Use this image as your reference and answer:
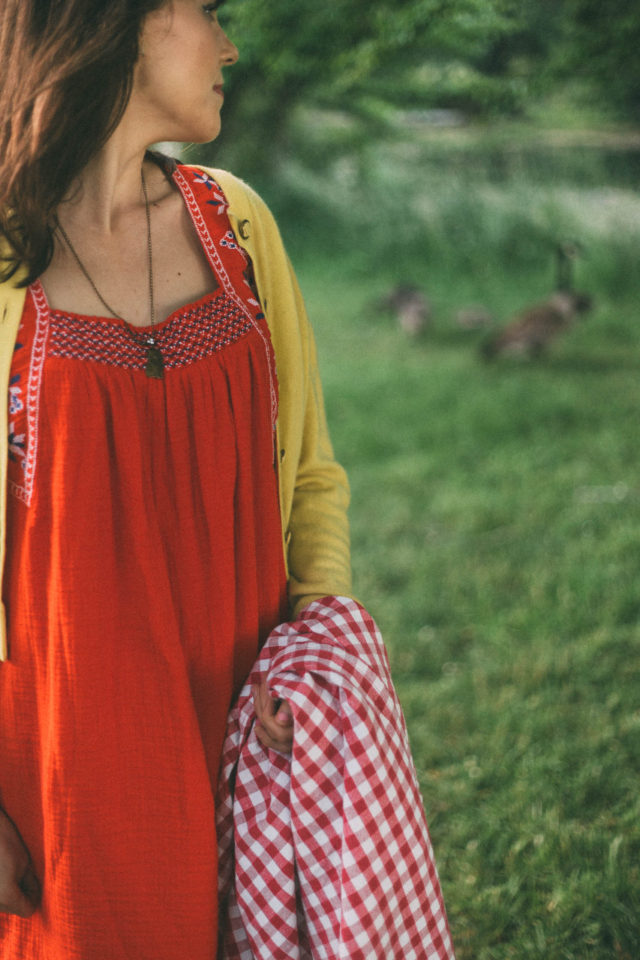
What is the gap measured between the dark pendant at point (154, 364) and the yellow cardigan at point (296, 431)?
223 mm

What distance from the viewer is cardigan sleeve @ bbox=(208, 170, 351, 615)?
1.40 m

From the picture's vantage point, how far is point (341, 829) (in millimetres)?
1199

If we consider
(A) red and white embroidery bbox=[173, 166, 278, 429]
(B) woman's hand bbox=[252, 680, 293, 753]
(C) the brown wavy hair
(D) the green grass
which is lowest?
(D) the green grass

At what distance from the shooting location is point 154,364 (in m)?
1.22

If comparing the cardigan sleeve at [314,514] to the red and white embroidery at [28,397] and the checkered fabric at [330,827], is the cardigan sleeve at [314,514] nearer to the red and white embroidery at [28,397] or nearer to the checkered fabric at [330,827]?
the checkered fabric at [330,827]

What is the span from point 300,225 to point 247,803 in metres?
7.97

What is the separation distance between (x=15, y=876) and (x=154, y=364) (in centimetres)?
73

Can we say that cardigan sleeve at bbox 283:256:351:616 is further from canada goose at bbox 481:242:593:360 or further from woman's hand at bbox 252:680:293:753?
canada goose at bbox 481:242:593:360

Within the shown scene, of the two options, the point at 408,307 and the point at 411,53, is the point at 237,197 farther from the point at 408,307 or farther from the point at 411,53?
the point at 408,307

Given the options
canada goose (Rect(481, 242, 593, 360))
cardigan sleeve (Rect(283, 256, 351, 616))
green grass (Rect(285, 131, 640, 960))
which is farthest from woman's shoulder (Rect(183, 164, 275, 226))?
canada goose (Rect(481, 242, 593, 360))

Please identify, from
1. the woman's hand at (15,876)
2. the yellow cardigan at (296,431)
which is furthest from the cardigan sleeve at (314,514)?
the woman's hand at (15,876)

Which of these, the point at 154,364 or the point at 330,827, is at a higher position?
the point at 154,364

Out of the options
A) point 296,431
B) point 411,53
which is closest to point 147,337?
point 296,431

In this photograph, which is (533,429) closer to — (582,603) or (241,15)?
(582,603)
